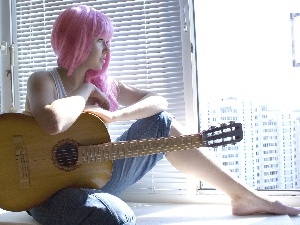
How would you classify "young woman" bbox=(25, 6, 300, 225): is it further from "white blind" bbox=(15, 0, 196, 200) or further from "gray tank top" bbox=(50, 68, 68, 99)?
"white blind" bbox=(15, 0, 196, 200)

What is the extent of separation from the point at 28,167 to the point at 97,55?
482mm

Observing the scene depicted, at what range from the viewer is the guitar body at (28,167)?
143cm

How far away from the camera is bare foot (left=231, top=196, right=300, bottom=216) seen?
→ 63.3 inches

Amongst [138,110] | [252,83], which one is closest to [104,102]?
[138,110]

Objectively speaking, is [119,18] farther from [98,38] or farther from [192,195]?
[192,195]

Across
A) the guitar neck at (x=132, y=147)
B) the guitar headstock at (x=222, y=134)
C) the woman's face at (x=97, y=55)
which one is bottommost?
the guitar neck at (x=132, y=147)

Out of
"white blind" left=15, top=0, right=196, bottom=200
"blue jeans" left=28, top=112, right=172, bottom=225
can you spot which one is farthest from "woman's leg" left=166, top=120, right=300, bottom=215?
"white blind" left=15, top=0, right=196, bottom=200

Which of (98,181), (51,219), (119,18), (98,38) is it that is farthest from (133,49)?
(51,219)

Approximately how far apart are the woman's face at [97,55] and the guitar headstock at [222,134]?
1.63 feet

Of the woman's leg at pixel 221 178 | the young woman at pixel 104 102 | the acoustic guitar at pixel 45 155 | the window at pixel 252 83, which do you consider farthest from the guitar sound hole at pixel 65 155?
the window at pixel 252 83

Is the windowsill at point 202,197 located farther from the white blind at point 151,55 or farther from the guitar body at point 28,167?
the guitar body at point 28,167

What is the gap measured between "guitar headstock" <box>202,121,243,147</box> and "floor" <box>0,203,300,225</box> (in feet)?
0.95

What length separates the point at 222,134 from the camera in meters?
Result: 1.44

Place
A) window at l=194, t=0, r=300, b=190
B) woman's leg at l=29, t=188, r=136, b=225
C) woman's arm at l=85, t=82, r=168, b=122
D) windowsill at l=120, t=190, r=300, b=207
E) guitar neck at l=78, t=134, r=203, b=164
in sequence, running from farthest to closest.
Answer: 1. window at l=194, t=0, r=300, b=190
2. windowsill at l=120, t=190, r=300, b=207
3. woman's arm at l=85, t=82, r=168, b=122
4. guitar neck at l=78, t=134, r=203, b=164
5. woman's leg at l=29, t=188, r=136, b=225
